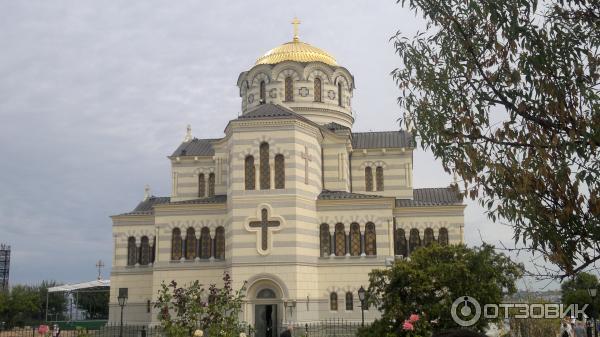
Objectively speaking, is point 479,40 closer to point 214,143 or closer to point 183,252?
point 183,252

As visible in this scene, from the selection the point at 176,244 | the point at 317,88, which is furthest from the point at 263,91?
the point at 176,244

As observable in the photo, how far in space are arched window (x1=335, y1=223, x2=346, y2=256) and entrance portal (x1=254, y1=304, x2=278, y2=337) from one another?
4470mm

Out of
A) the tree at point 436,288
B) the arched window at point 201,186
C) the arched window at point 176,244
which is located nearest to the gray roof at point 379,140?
the arched window at point 201,186

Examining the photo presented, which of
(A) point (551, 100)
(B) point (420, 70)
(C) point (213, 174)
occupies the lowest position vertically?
(A) point (551, 100)

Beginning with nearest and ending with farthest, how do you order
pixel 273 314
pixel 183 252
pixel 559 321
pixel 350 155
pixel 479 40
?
1. pixel 479 40
2. pixel 559 321
3. pixel 273 314
4. pixel 183 252
5. pixel 350 155

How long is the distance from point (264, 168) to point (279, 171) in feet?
2.52

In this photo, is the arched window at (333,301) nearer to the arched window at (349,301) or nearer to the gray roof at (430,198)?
the arched window at (349,301)

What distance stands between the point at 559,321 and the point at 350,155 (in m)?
17.2

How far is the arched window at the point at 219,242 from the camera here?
32594mm

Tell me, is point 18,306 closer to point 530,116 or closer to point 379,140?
point 379,140

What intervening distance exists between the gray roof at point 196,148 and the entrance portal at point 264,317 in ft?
37.7

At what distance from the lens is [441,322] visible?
1681 cm

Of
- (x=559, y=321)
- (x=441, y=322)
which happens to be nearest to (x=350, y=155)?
(x=559, y=321)

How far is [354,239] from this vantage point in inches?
1254
